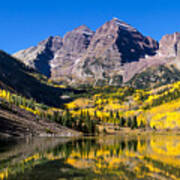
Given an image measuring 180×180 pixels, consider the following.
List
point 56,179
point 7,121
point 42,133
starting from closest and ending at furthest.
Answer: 1. point 56,179
2. point 7,121
3. point 42,133

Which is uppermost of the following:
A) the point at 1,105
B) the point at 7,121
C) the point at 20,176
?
the point at 1,105

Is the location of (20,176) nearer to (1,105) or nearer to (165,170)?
(165,170)

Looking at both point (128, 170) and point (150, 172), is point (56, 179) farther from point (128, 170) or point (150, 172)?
point (150, 172)

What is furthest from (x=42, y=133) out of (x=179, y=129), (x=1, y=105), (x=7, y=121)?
(x=179, y=129)

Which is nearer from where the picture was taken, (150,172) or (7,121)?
(150,172)

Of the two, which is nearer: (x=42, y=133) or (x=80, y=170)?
(x=80, y=170)

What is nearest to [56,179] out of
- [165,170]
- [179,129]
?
[165,170]

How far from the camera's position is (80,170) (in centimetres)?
3306

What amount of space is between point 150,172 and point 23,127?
11543cm

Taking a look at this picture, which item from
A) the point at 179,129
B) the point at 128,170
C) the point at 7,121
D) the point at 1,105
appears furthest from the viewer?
the point at 179,129

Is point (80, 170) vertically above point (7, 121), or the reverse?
point (7, 121)

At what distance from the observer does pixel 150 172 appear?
102 ft

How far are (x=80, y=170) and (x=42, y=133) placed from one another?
113668mm

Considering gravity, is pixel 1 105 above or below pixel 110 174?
above
